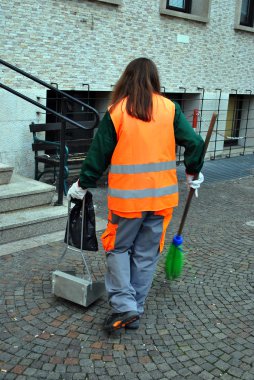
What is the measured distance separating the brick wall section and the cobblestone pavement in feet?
12.6

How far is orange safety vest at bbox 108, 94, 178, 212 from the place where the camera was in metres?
3.15

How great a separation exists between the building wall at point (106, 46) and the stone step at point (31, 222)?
222 centimetres

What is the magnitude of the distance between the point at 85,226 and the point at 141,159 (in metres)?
0.80

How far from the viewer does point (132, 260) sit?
347cm

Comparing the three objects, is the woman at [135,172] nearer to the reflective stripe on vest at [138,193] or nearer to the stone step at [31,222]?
the reflective stripe on vest at [138,193]

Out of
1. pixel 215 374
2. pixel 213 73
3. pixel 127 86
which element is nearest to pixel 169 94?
pixel 213 73

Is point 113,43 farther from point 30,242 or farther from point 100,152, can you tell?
point 100,152

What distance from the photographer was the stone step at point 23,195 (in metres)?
5.17

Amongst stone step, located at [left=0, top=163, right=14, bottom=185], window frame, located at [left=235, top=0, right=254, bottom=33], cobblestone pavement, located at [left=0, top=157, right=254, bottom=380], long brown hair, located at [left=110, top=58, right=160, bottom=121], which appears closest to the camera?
cobblestone pavement, located at [left=0, top=157, right=254, bottom=380]

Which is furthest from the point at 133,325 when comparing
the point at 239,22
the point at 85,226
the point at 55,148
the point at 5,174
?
the point at 239,22

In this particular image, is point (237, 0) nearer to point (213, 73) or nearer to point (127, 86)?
point (213, 73)

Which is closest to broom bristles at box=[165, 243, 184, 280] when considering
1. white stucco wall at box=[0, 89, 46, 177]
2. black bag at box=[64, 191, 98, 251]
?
black bag at box=[64, 191, 98, 251]

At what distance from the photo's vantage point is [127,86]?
10.8 ft

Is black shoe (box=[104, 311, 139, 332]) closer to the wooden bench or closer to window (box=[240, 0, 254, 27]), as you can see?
the wooden bench
